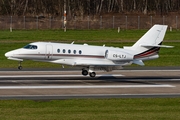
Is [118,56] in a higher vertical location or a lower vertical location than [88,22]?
lower

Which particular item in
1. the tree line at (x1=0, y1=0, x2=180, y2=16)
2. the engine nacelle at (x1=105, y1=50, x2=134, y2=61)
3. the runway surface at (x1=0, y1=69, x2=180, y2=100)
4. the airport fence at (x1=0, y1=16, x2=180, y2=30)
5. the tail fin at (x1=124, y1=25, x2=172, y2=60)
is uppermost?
the tree line at (x1=0, y1=0, x2=180, y2=16)

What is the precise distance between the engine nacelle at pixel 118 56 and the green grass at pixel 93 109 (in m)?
8.59

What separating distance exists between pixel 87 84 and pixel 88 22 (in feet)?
175

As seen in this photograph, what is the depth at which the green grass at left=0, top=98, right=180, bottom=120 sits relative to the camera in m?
25.2

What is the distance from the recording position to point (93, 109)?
89.2 ft

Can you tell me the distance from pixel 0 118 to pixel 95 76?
56.2 ft

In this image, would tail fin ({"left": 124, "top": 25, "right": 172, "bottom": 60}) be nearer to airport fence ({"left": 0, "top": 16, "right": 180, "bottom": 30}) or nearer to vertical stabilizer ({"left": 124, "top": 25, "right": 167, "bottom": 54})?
vertical stabilizer ({"left": 124, "top": 25, "right": 167, "bottom": 54})

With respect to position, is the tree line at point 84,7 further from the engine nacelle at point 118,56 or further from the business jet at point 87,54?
the engine nacelle at point 118,56

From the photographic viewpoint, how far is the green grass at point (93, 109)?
25.2 m

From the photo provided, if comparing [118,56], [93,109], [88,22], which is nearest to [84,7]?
[88,22]

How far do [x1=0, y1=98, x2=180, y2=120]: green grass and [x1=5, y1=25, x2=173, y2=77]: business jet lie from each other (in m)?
8.93

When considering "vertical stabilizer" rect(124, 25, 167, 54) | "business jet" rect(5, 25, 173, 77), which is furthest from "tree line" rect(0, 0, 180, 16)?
"business jet" rect(5, 25, 173, 77)

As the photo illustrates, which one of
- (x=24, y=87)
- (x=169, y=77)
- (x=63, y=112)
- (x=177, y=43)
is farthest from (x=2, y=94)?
(x=177, y=43)

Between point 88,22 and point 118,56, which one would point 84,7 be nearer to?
point 88,22
